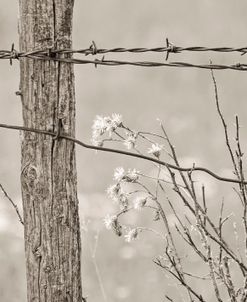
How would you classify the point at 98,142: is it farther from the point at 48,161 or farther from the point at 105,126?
the point at 48,161

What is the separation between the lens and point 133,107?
1013 cm

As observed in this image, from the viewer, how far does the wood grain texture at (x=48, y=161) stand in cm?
281

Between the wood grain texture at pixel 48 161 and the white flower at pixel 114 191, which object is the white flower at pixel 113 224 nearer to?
the white flower at pixel 114 191

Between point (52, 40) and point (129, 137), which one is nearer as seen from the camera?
point (52, 40)

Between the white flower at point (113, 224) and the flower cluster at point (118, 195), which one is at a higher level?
the flower cluster at point (118, 195)

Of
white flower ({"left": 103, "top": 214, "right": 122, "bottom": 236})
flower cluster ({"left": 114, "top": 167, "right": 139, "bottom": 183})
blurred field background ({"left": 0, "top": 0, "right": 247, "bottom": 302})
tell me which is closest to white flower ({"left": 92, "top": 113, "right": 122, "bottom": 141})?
flower cluster ({"left": 114, "top": 167, "right": 139, "bottom": 183})

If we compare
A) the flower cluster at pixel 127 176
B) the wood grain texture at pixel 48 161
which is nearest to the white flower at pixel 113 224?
the flower cluster at pixel 127 176

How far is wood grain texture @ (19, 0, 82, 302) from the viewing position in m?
2.81

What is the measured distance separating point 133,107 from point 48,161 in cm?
733

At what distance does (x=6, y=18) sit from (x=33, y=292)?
28.2 feet

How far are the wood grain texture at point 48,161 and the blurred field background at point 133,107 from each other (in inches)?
144

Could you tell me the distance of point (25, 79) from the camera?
284 cm

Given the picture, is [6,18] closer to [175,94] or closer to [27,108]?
[175,94]

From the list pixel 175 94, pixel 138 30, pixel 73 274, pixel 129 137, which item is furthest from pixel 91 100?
pixel 73 274
